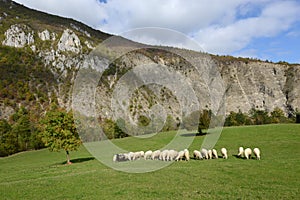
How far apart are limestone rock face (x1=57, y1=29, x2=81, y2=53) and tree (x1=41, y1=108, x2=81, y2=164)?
487 ft

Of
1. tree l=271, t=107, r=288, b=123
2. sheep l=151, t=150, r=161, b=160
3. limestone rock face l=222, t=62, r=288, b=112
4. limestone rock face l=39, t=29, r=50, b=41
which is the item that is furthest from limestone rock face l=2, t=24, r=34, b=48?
sheep l=151, t=150, r=161, b=160

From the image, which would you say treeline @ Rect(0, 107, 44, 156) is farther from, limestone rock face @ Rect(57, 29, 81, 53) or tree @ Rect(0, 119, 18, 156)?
limestone rock face @ Rect(57, 29, 81, 53)

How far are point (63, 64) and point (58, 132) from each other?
442 ft

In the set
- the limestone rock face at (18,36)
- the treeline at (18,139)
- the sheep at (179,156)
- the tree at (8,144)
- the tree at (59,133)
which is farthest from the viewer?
the limestone rock face at (18,36)

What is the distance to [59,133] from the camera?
128 ft

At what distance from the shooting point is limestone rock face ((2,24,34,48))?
559ft

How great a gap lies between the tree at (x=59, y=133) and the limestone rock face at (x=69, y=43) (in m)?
148

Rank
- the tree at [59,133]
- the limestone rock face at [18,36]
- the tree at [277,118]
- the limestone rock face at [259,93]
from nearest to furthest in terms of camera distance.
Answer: the tree at [59,133] → the tree at [277,118] → the limestone rock face at [18,36] → the limestone rock face at [259,93]

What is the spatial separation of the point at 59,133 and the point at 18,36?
15719 centimetres

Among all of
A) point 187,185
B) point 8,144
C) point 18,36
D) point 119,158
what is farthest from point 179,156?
point 18,36

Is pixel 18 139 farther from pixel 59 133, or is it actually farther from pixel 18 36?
pixel 18 36

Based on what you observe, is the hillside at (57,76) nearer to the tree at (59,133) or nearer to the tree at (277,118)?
the tree at (277,118)

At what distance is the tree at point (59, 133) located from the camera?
38.8 m

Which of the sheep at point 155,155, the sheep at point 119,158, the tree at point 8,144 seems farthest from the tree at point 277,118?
the sheep at point 119,158
